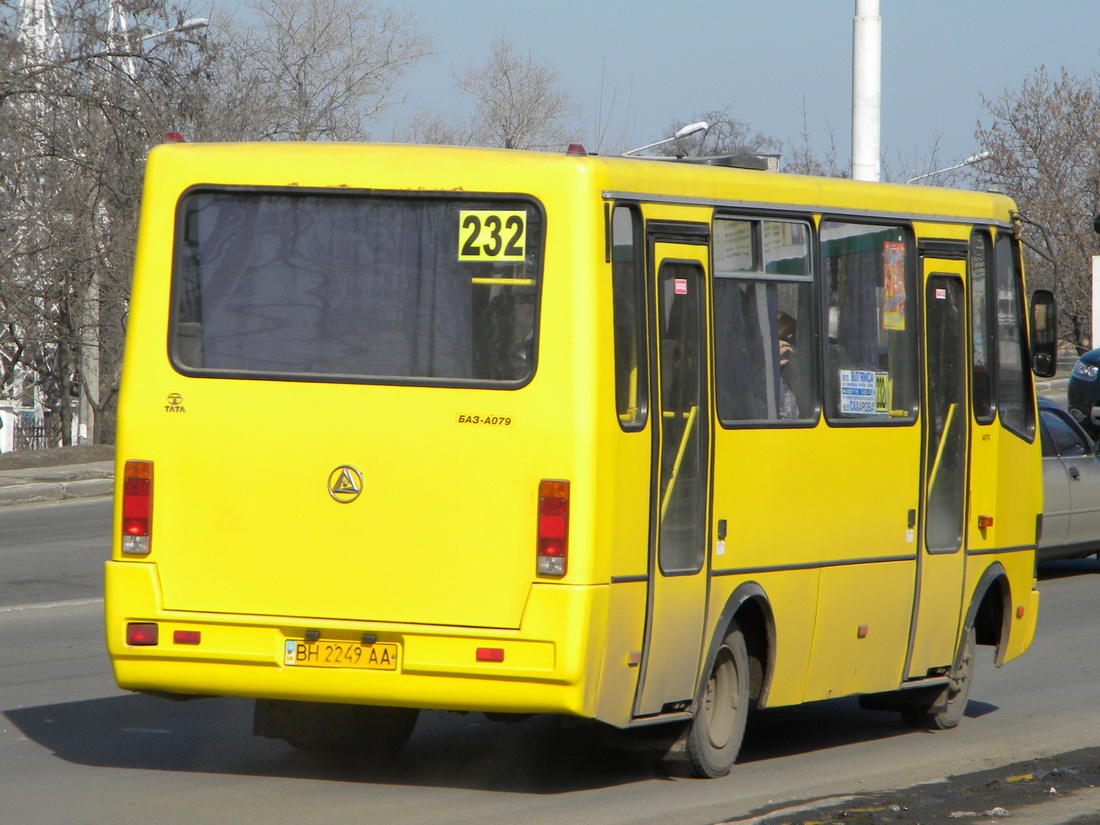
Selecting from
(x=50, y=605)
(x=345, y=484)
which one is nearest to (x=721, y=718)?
(x=345, y=484)

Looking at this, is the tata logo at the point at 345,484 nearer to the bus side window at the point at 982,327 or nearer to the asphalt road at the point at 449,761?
the asphalt road at the point at 449,761

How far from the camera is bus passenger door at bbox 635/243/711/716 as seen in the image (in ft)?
23.7

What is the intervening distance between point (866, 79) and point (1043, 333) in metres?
8.47

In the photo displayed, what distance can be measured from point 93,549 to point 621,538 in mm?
11407

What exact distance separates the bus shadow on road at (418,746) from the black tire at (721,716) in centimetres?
21

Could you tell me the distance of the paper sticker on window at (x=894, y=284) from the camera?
8947 mm

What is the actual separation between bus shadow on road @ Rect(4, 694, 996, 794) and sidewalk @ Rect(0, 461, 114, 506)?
505 inches

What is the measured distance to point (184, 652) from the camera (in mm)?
7035

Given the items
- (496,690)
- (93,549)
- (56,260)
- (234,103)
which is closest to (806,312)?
(496,690)

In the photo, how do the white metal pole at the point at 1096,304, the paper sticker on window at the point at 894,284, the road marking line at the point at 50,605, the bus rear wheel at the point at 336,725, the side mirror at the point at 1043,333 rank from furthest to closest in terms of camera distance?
the white metal pole at the point at 1096,304
the road marking line at the point at 50,605
the side mirror at the point at 1043,333
the paper sticker on window at the point at 894,284
the bus rear wheel at the point at 336,725

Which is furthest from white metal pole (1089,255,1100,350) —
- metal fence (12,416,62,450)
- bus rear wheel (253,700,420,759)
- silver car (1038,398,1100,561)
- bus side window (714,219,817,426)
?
metal fence (12,416,62,450)

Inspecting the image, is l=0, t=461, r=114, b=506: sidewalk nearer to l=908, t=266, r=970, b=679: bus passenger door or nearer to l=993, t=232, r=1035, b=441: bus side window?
l=993, t=232, r=1035, b=441: bus side window

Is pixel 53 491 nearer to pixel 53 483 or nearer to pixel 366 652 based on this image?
pixel 53 483

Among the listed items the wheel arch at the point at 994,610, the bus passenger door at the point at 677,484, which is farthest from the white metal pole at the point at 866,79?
the bus passenger door at the point at 677,484
